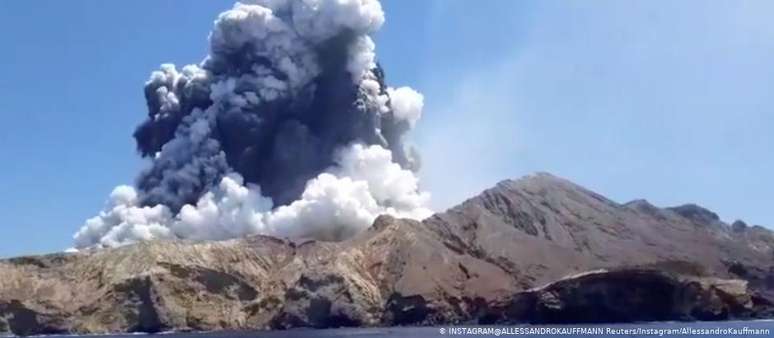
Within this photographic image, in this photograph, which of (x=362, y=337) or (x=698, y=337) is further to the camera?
(x=362, y=337)

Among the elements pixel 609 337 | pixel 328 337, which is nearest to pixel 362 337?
pixel 328 337

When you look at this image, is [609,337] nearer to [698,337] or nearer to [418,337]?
[698,337]

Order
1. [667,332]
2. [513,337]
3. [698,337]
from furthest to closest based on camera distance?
[667,332] → [513,337] → [698,337]

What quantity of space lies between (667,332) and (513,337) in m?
31.3

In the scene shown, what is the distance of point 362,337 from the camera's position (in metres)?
191

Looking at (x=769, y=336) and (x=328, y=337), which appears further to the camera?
(x=328, y=337)

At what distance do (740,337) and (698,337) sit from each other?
A: 9821mm

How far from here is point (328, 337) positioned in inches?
7805

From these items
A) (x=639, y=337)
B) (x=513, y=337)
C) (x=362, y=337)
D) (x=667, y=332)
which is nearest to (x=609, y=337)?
(x=639, y=337)

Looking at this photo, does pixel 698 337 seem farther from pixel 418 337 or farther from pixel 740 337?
pixel 418 337

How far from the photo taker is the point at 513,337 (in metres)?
175

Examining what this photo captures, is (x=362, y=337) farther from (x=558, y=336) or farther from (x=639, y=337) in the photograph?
(x=639, y=337)

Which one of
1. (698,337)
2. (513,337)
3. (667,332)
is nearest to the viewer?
(698,337)

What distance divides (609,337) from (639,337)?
5.78m
